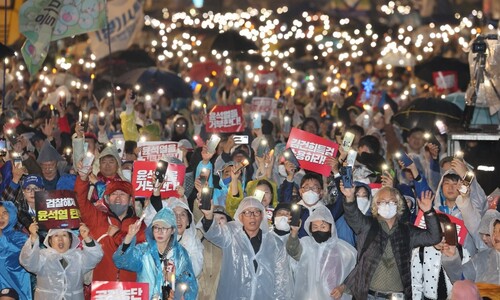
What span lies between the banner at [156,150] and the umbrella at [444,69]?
1081 cm

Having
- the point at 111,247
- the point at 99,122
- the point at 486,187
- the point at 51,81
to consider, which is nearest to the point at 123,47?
the point at 51,81

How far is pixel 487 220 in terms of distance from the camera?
32.9 ft

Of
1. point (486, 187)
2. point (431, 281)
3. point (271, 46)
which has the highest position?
point (271, 46)

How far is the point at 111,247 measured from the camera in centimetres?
1003

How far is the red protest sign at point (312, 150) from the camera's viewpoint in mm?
11711

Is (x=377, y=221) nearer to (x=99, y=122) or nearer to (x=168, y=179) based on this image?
(x=168, y=179)

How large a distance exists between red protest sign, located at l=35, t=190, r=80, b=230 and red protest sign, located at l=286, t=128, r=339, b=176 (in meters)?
2.62

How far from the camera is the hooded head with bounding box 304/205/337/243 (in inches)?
394

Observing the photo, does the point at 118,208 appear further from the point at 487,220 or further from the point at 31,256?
the point at 487,220

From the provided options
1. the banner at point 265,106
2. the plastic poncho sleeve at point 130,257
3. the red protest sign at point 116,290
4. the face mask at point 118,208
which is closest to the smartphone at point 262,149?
the face mask at point 118,208

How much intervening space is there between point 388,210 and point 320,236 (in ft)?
2.18

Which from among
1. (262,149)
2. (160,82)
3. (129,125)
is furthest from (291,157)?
(160,82)

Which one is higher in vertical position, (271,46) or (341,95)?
(271,46)

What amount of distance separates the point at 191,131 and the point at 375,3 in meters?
43.3
